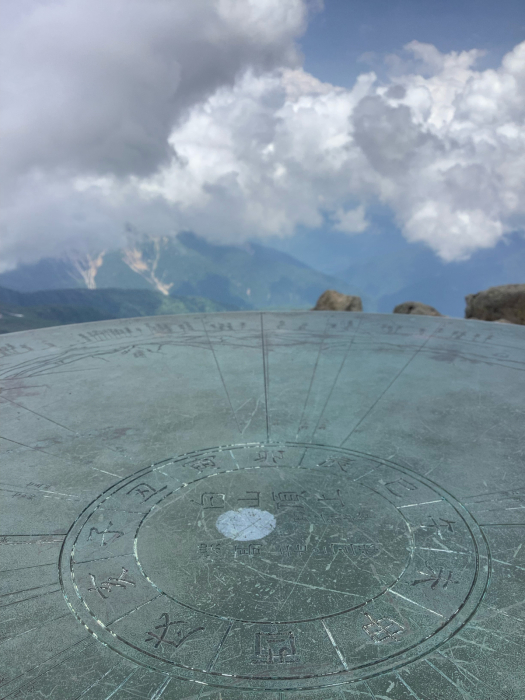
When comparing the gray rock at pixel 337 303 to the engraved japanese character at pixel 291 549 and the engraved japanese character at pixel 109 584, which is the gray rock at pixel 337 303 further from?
the engraved japanese character at pixel 109 584

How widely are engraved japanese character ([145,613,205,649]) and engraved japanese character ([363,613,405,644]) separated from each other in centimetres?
91

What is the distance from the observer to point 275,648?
2.65 m

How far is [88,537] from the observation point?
3559 millimetres

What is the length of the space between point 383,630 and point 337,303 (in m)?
11.5

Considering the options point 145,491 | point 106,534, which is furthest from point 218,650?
point 145,491

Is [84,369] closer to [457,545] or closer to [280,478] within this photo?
[280,478]

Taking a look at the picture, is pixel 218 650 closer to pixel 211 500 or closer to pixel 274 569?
pixel 274 569

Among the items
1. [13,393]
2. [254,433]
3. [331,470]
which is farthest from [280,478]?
[13,393]

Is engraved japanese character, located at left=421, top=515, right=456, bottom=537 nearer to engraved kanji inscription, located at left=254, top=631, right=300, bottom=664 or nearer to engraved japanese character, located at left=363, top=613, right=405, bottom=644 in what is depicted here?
engraved japanese character, located at left=363, top=613, right=405, bottom=644

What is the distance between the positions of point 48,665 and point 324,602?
150 centimetres

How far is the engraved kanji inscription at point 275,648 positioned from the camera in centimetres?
258

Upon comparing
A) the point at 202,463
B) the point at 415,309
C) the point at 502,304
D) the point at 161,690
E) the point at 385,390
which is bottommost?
the point at 161,690

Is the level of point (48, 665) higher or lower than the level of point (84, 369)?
lower

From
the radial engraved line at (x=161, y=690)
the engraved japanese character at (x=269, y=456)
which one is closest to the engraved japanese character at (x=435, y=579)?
the radial engraved line at (x=161, y=690)
